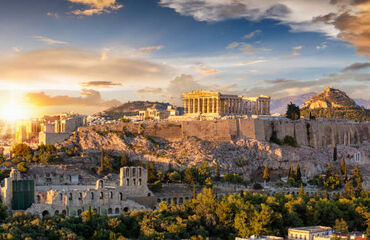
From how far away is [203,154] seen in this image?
60312 millimetres

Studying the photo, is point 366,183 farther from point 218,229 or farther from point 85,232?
point 85,232

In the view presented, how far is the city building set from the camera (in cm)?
3669

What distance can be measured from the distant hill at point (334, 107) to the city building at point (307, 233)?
73299 millimetres

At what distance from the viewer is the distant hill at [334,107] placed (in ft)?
368

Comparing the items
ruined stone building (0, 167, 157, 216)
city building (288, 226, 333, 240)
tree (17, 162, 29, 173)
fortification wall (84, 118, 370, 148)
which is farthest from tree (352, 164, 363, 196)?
tree (17, 162, 29, 173)

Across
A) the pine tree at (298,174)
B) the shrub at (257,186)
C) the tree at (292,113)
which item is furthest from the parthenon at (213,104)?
the shrub at (257,186)

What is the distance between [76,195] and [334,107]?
9062cm

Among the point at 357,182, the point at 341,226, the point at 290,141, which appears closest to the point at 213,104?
the point at 290,141

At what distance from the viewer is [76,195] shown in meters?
40.1

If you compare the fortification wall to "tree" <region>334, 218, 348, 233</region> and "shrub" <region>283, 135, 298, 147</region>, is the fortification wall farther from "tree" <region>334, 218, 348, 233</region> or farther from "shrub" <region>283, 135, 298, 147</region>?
"tree" <region>334, 218, 348, 233</region>

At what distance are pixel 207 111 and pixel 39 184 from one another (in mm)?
37158

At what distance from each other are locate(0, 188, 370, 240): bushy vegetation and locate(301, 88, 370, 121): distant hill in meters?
65.3

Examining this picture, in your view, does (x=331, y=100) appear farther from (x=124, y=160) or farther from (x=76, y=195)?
(x=76, y=195)

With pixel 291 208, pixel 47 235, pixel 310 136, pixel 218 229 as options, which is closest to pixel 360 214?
pixel 291 208
